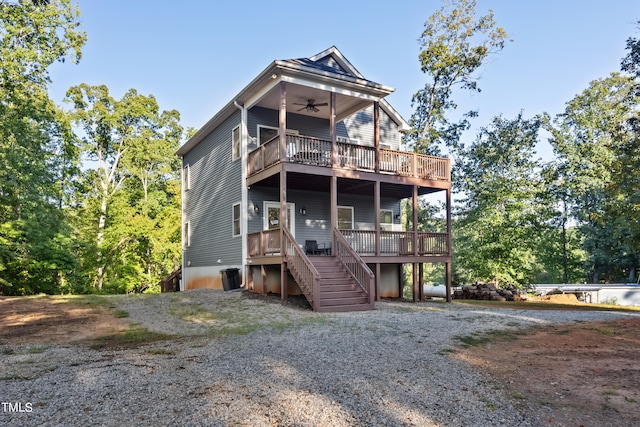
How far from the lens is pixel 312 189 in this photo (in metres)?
16.4

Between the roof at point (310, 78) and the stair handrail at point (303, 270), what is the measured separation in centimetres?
494

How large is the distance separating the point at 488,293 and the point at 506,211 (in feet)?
20.4

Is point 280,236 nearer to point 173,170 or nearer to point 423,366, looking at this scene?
point 423,366

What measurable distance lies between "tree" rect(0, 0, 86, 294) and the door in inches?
402

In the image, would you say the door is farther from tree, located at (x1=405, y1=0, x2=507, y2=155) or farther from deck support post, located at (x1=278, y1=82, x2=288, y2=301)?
tree, located at (x1=405, y1=0, x2=507, y2=155)

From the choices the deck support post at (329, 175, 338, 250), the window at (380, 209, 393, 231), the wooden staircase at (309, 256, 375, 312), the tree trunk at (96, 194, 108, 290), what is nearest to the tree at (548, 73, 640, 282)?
the window at (380, 209, 393, 231)

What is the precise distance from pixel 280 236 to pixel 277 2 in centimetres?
1320

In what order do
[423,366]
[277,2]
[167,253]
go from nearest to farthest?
[423,366] → [277,2] → [167,253]

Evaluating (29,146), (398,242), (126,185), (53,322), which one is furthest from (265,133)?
(126,185)

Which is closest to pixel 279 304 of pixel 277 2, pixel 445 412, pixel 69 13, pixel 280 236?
pixel 280 236

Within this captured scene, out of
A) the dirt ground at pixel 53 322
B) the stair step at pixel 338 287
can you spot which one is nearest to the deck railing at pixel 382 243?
the stair step at pixel 338 287

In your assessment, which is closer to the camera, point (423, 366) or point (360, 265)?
point (423, 366)

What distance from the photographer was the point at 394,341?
292 inches

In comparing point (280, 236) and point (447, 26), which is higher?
point (447, 26)
